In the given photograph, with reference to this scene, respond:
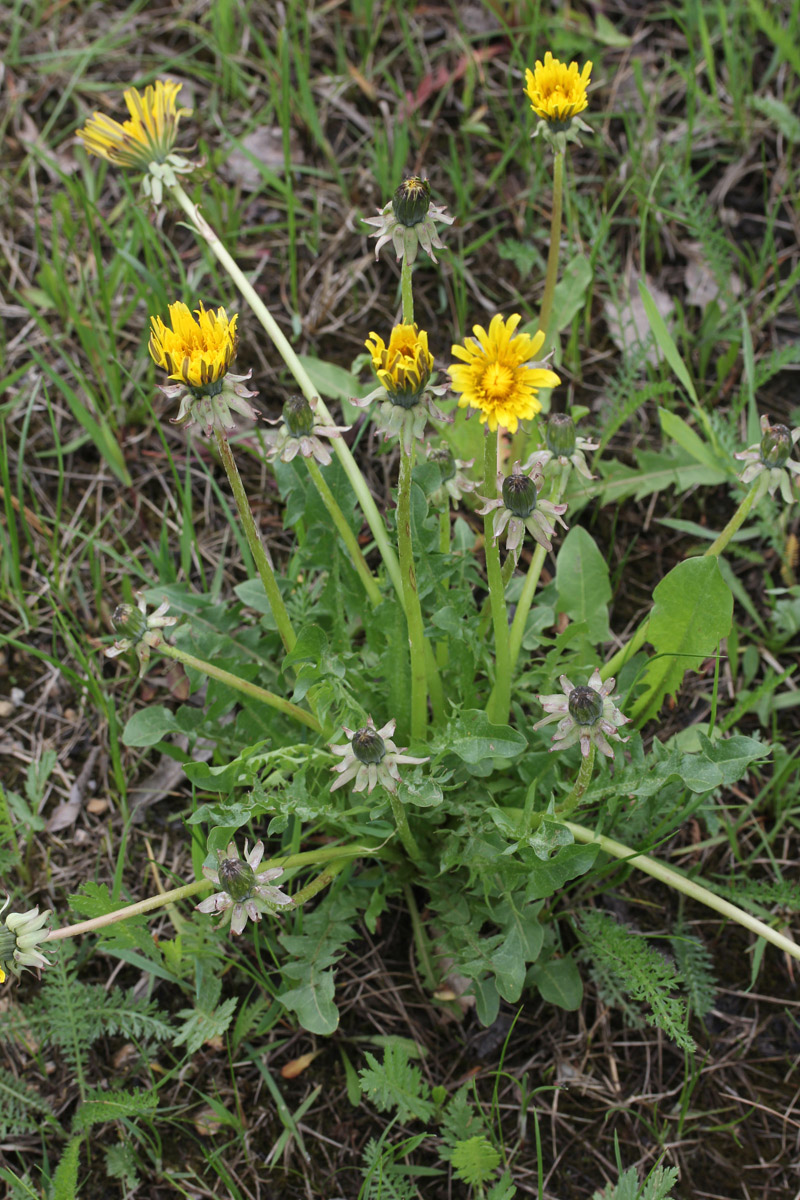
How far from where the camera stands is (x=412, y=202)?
5.96 feet

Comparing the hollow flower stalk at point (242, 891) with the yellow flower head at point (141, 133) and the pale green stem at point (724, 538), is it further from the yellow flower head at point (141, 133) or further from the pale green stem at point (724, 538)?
the yellow flower head at point (141, 133)

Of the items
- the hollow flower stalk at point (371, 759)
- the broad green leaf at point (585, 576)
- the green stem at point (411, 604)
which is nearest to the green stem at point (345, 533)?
the green stem at point (411, 604)

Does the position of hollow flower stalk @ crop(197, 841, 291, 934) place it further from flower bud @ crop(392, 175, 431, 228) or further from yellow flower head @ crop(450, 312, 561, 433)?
flower bud @ crop(392, 175, 431, 228)

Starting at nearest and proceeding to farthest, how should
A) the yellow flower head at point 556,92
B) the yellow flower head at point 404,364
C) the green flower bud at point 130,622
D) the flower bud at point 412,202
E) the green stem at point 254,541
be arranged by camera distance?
the yellow flower head at point 404,364, the flower bud at point 412,202, the green stem at point 254,541, the green flower bud at point 130,622, the yellow flower head at point 556,92

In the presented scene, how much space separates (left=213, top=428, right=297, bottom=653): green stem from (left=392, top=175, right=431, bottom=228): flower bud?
53 centimetres

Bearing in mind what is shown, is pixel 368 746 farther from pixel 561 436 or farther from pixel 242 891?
pixel 561 436

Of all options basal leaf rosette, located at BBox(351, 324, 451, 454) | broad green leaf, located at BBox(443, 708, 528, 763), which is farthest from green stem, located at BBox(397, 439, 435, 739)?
broad green leaf, located at BBox(443, 708, 528, 763)

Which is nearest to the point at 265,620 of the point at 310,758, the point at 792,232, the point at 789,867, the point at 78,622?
the point at 310,758

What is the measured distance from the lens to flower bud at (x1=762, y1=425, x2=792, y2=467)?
198 cm

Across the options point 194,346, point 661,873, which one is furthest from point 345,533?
point 661,873

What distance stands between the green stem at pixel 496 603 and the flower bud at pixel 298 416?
0.38m

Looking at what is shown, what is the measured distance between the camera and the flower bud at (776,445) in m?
1.98

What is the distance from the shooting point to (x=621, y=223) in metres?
3.58

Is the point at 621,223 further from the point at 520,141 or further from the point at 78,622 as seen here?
the point at 78,622
